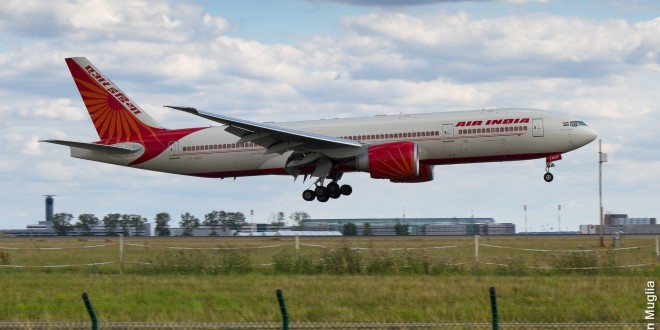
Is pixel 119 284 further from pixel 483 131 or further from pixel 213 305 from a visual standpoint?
pixel 483 131

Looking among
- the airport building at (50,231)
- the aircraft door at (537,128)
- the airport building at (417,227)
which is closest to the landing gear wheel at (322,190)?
the aircraft door at (537,128)

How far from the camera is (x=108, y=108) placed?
161ft

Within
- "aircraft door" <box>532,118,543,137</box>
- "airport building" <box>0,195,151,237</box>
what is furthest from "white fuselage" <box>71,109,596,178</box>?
"airport building" <box>0,195,151,237</box>

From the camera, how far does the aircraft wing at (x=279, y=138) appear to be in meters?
39.6

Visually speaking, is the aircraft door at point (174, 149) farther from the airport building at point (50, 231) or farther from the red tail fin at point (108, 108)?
the airport building at point (50, 231)

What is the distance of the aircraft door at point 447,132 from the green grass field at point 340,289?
6.37 m

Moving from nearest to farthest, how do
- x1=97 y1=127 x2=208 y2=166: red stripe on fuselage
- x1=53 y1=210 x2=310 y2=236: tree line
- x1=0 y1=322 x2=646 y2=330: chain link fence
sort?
x1=0 y1=322 x2=646 y2=330: chain link fence, x1=97 y1=127 x2=208 y2=166: red stripe on fuselage, x1=53 y1=210 x2=310 y2=236: tree line

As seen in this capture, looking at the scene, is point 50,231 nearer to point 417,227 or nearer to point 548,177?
point 417,227

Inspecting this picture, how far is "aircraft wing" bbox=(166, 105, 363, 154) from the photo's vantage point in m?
→ 39.6

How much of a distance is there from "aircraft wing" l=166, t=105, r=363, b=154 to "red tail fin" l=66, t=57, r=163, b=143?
7.58 m

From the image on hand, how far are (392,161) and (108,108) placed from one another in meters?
16.5

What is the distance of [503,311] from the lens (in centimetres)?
1961

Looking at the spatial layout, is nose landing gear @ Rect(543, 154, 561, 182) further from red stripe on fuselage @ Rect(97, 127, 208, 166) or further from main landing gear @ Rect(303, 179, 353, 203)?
red stripe on fuselage @ Rect(97, 127, 208, 166)

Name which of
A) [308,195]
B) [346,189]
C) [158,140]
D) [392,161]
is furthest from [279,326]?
[158,140]
